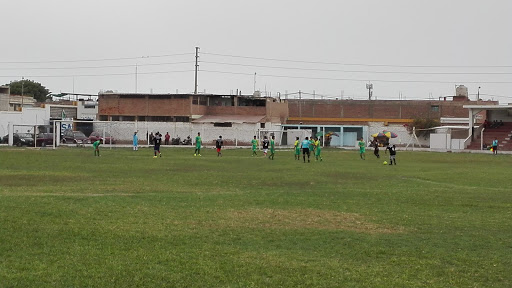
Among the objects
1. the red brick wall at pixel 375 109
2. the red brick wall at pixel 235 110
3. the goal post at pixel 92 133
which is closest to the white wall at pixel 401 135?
the red brick wall at pixel 375 109

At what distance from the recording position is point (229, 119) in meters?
89.5

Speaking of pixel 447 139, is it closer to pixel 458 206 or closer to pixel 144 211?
pixel 458 206

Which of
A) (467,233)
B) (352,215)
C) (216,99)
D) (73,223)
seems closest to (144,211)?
(73,223)

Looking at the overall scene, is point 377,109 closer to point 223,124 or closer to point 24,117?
point 223,124

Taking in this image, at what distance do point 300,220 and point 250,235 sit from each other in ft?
8.38

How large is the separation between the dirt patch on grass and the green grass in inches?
1.2

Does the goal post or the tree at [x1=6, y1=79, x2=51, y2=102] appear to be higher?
the tree at [x1=6, y1=79, x2=51, y2=102]

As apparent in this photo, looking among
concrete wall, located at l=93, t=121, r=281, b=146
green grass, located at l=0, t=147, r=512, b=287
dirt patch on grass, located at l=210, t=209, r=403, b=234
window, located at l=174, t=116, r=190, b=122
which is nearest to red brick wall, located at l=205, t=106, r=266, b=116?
window, located at l=174, t=116, r=190, b=122

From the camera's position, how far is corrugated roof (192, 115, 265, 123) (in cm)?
8688

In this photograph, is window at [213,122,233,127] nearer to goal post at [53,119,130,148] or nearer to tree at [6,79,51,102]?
goal post at [53,119,130,148]

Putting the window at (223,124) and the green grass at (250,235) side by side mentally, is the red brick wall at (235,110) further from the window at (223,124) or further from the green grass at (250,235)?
the green grass at (250,235)

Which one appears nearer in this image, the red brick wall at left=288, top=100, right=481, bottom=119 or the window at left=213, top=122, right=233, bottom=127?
the window at left=213, top=122, right=233, bottom=127

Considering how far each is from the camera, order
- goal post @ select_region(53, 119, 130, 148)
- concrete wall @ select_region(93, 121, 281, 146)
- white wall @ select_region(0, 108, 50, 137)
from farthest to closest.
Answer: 1. concrete wall @ select_region(93, 121, 281, 146)
2. white wall @ select_region(0, 108, 50, 137)
3. goal post @ select_region(53, 119, 130, 148)

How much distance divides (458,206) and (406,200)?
1.94 m
